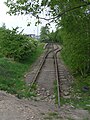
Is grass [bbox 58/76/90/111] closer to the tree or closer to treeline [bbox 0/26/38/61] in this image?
the tree

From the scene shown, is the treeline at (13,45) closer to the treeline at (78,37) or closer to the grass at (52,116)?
the treeline at (78,37)

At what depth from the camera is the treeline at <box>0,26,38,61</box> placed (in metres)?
27.5

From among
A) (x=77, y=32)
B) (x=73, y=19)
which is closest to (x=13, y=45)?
(x=77, y=32)

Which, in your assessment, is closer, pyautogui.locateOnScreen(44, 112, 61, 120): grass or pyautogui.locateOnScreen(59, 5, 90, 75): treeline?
pyautogui.locateOnScreen(44, 112, 61, 120): grass

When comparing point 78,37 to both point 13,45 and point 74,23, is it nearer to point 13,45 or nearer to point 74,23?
point 74,23

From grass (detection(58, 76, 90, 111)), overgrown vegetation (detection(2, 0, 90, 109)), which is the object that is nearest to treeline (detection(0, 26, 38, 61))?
overgrown vegetation (detection(2, 0, 90, 109))

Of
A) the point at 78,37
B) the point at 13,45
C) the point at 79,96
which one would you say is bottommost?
the point at 79,96

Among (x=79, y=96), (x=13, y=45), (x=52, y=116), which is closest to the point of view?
(x=52, y=116)

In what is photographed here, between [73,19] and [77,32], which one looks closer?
[73,19]

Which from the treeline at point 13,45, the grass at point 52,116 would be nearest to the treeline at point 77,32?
the grass at point 52,116

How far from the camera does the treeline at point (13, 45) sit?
90.3 feet

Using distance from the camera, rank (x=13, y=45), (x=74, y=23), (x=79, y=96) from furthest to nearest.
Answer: (x=13, y=45), (x=74, y=23), (x=79, y=96)

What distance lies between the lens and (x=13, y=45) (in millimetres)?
27859

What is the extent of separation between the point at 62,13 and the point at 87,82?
5.69 m
